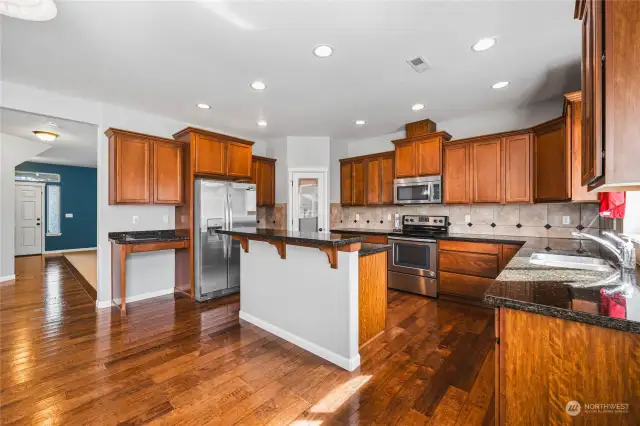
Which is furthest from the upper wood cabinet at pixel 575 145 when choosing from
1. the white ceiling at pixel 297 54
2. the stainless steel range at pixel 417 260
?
the stainless steel range at pixel 417 260

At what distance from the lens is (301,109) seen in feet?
12.8

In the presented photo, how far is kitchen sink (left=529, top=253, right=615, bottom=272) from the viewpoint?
186cm

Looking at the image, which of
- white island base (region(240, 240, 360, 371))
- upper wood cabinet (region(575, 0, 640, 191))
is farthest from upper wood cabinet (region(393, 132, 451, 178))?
upper wood cabinet (region(575, 0, 640, 191))

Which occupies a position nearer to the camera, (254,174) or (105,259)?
(105,259)

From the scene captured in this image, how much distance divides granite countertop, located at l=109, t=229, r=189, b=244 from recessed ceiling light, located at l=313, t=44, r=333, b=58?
2949 mm

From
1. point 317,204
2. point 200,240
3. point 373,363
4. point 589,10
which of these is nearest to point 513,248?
point 373,363

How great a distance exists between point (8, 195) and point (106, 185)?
10.6 feet

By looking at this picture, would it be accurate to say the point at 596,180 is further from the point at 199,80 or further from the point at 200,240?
the point at 200,240

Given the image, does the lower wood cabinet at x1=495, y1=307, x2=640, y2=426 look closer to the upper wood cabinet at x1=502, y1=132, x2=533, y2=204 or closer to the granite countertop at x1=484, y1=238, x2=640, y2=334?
the granite countertop at x1=484, y1=238, x2=640, y2=334

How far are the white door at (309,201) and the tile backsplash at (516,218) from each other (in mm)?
1109

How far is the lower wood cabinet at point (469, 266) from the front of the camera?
11.4 ft

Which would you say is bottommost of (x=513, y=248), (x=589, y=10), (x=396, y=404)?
(x=396, y=404)

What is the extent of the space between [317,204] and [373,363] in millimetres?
3416

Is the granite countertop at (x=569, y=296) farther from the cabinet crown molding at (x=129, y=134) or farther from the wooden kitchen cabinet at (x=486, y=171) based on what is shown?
the cabinet crown molding at (x=129, y=134)
